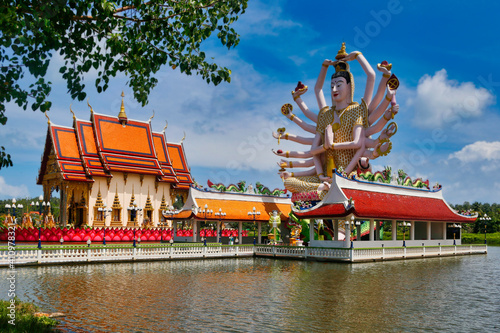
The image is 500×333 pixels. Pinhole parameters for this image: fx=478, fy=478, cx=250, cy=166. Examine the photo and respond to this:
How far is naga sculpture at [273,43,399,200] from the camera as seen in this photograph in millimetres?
38375

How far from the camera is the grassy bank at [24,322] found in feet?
29.2

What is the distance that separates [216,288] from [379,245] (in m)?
18.9

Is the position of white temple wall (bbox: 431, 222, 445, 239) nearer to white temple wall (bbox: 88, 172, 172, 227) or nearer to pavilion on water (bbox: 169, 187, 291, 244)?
pavilion on water (bbox: 169, 187, 291, 244)

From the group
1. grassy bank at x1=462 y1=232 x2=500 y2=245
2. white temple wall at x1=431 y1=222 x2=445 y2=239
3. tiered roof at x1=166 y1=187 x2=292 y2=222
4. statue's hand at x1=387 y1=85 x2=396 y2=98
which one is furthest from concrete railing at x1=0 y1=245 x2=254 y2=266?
grassy bank at x1=462 y1=232 x2=500 y2=245

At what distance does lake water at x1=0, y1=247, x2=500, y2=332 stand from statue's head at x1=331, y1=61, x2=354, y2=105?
20.7 metres

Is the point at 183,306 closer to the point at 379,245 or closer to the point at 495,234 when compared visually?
the point at 379,245

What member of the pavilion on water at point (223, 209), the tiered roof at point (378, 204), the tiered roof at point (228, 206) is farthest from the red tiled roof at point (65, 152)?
the tiered roof at point (378, 204)

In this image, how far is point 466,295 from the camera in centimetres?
1647

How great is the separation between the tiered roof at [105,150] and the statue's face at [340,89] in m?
20.9

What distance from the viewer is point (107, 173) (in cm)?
4766

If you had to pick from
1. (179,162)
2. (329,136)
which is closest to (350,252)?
Result: (329,136)

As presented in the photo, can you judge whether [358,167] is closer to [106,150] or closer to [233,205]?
[233,205]

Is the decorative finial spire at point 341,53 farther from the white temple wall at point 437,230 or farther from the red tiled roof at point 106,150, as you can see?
the red tiled roof at point 106,150

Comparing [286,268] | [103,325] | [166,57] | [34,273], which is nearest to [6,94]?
[166,57]
